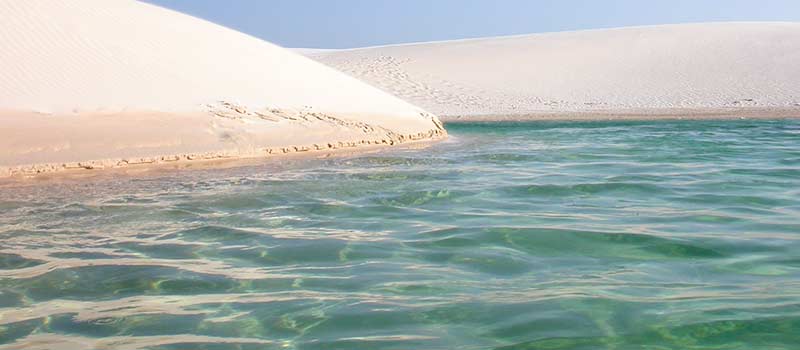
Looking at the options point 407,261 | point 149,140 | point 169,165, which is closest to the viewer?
point 407,261

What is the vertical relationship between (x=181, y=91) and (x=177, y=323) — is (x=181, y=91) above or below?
above

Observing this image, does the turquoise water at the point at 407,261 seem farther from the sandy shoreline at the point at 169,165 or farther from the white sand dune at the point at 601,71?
the white sand dune at the point at 601,71

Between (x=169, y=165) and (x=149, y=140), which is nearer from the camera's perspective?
(x=169, y=165)

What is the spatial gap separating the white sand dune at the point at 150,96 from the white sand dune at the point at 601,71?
1005 centimetres

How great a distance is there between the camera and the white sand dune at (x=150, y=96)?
7.57 metres

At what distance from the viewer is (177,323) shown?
2822mm

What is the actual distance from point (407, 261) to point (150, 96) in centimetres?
557

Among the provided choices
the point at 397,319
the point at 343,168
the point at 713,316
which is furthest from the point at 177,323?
the point at 343,168

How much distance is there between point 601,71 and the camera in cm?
3123

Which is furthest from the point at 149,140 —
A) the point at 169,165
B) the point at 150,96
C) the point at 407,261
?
the point at 407,261

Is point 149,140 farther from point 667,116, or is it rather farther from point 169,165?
point 667,116

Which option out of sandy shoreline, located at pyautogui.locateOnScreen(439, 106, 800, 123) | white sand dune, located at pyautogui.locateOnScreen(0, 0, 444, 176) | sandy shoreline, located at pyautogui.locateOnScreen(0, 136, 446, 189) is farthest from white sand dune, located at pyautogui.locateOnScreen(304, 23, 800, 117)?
sandy shoreline, located at pyautogui.locateOnScreen(0, 136, 446, 189)

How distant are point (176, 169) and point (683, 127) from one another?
340 inches

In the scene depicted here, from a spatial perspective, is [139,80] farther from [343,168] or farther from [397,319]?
[397,319]
